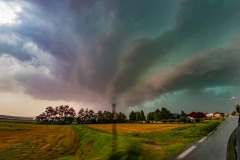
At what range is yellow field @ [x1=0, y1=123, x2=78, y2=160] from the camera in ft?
112

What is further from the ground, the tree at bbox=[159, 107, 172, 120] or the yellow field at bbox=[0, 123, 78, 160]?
the tree at bbox=[159, 107, 172, 120]

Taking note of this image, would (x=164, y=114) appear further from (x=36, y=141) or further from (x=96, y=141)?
(x=96, y=141)

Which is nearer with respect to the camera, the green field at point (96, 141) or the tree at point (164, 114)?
the green field at point (96, 141)

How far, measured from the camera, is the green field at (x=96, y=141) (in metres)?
8.91

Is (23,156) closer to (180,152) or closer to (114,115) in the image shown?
(180,152)

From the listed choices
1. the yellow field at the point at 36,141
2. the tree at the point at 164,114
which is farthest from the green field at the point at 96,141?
the tree at the point at 164,114

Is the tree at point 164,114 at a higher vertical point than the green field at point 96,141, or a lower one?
higher

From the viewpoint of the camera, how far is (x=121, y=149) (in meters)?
8.20

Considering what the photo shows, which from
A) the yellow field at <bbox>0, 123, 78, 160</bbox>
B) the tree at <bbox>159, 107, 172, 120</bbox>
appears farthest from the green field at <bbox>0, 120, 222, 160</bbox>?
the tree at <bbox>159, 107, 172, 120</bbox>

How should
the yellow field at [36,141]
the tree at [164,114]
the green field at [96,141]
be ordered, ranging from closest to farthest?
the green field at [96,141] → the yellow field at [36,141] → the tree at [164,114]

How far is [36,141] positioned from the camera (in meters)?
44.5

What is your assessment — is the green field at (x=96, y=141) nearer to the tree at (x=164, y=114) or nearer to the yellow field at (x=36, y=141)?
the yellow field at (x=36, y=141)

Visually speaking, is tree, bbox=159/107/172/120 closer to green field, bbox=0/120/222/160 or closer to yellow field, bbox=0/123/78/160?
green field, bbox=0/120/222/160

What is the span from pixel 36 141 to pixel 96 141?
94.8ft
